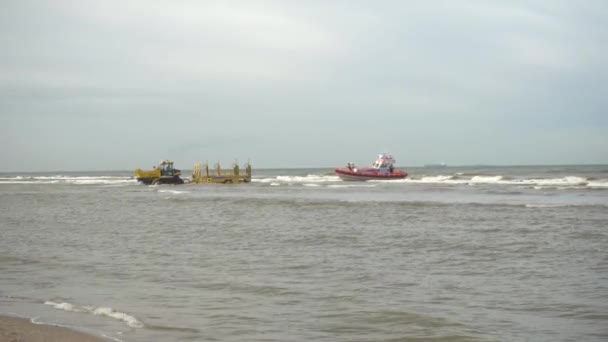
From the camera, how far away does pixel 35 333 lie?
5676 mm

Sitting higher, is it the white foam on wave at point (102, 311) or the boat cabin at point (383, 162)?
the boat cabin at point (383, 162)

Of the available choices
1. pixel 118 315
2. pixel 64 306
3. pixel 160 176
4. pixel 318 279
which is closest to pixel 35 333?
pixel 118 315

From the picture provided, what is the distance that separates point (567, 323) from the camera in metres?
6.18

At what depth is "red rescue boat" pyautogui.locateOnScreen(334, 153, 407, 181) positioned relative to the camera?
53.9m

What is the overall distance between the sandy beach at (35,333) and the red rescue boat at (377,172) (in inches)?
1905

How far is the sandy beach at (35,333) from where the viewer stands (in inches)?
215

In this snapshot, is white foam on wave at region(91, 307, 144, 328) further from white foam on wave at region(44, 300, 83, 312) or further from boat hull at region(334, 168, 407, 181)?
boat hull at region(334, 168, 407, 181)

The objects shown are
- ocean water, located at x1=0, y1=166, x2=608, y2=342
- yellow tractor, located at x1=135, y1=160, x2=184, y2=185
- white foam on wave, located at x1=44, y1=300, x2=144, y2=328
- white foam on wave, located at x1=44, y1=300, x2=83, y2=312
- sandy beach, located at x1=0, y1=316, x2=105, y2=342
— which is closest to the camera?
sandy beach, located at x1=0, y1=316, x2=105, y2=342

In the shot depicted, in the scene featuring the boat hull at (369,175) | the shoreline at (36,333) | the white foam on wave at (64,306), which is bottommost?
the white foam on wave at (64,306)

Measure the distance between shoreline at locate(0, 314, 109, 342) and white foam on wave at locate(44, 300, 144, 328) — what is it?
60 cm

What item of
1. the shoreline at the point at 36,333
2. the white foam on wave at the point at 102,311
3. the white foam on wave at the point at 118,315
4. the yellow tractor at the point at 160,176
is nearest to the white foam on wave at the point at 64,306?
the white foam on wave at the point at 102,311

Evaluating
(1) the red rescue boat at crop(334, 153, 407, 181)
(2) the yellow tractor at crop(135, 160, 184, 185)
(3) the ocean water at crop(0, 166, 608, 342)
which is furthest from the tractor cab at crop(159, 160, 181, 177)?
(3) the ocean water at crop(0, 166, 608, 342)

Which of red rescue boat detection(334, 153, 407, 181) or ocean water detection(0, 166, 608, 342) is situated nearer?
ocean water detection(0, 166, 608, 342)

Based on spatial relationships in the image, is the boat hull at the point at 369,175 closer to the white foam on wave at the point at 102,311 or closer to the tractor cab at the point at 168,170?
the tractor cab at the point at 168,170
